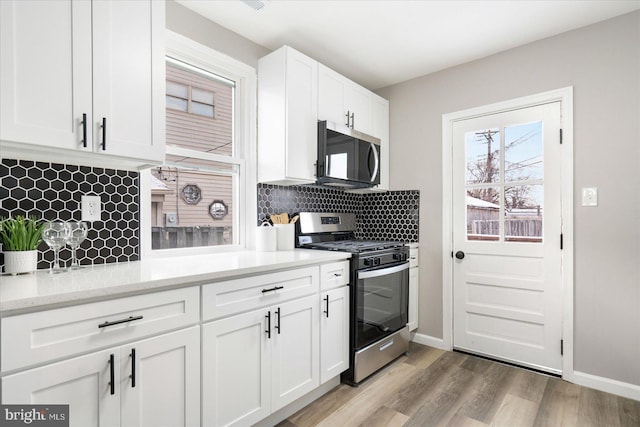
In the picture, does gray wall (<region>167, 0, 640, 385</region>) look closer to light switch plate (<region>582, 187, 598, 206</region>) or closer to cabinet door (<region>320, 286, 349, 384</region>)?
light switch plate (<region>582, 187, 598, 206</region>)

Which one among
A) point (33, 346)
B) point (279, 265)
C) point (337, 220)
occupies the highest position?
point (337, 220)

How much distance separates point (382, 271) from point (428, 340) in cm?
107

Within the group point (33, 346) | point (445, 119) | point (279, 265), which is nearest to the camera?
point (33, 346)

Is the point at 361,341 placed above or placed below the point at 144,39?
below

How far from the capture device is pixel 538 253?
251 centimetres

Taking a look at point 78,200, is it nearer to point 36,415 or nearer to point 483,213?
point 36,415

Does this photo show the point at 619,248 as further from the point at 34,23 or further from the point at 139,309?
the point at 34,23

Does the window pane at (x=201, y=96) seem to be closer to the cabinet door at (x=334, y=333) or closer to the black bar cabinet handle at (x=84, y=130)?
the black bar cabinet handle at (x=84, y=130)

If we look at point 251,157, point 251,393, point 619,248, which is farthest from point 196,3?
point 619,248

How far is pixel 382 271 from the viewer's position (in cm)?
247

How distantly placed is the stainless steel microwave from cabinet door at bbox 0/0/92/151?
151cm

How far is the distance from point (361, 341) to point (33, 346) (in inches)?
71.4

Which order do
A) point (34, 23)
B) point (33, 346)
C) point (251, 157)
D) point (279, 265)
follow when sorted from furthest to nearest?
1. point (251, 157)
2. point (279, 265)
3. point (34, 23)
4. point (33, 346)

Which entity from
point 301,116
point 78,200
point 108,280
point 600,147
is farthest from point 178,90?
point 600,147
